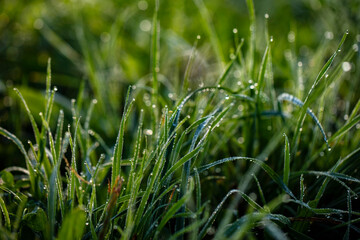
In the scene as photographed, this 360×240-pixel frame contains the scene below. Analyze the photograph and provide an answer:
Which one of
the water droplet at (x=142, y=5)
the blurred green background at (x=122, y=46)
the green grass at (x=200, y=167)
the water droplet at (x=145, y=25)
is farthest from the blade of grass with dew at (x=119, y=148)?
the water droplet at (x=142, y=5)

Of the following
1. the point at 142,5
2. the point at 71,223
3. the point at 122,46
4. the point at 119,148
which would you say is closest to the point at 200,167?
the point at 119,148

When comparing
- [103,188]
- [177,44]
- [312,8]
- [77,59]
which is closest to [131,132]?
[103,188]

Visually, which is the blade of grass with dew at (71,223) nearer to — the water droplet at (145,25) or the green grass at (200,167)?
the green grass at (200,167)

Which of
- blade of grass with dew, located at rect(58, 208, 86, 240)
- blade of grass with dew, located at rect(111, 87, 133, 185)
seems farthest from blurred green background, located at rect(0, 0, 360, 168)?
blade of grass with dew, located at rect(58, 208, 86, 240)

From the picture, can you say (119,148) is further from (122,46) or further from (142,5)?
(142,5)

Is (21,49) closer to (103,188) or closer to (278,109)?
(103,188)

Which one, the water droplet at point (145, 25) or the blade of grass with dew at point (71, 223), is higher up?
the water droplet at point (145, 25)

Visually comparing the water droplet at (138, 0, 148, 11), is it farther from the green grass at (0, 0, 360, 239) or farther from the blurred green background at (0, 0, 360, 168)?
the green grass at (0, 0, 360, 239)
